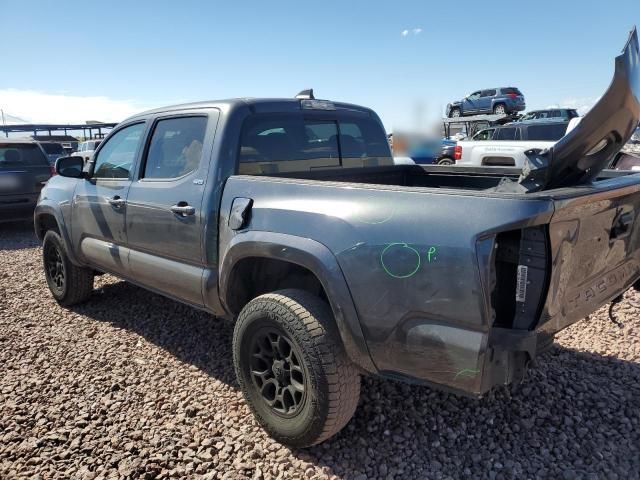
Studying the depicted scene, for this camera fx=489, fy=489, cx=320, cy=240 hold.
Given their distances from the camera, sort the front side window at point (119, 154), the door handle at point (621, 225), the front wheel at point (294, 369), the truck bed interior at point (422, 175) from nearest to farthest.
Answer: the front wheel at point (294, 369) < the door handle at point (621, 225) < the truck bed interior at point (422, 175) < the front side window at point (119, 154)

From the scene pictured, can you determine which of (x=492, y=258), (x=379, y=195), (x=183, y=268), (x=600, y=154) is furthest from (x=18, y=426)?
(x=600, y=154)

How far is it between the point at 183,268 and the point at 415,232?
1.74 m

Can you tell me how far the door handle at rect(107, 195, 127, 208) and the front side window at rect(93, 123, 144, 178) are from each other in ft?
0.62

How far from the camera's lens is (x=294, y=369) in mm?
2490

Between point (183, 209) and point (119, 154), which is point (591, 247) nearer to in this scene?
point (183, 209)

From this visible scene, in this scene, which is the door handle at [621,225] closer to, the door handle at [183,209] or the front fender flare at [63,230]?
the door handle at [183,209]

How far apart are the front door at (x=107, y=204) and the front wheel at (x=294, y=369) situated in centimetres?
159

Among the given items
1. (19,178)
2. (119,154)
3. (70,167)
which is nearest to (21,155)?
(19,178)

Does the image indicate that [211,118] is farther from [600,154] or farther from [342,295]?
[600,154]

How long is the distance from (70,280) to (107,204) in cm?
122

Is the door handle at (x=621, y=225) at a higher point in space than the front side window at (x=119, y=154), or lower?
lower

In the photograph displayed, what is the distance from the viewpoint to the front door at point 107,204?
372 cm

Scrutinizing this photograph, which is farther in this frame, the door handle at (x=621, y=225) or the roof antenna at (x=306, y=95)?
the roof antenna at (x=306, y=95)

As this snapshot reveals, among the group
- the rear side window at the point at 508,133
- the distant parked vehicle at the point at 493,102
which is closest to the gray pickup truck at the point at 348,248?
the rear side window at the point at 508,133
